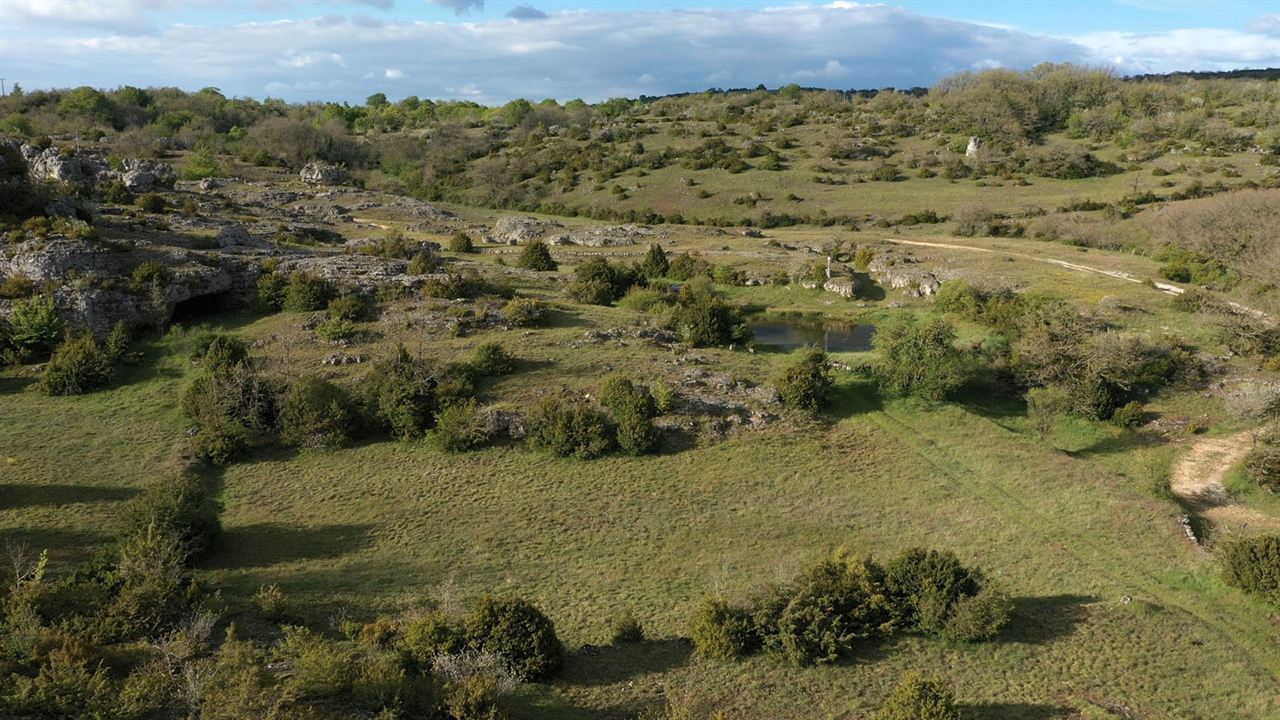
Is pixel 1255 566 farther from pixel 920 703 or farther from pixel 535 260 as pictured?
pixel 535 260

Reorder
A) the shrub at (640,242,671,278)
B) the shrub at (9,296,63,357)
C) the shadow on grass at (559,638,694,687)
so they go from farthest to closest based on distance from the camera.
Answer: the shrub at (640,242,671,278)
the shrub at (9,296,63,357)
the shadow on grass at (559,638,694,687)

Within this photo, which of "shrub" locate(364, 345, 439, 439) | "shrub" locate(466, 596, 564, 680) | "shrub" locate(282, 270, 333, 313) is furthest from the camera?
"shrub" locate(282, 270, 333, 313)

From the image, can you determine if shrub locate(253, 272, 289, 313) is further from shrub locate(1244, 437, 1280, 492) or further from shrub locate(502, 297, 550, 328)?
shrub locate(1244, 437, 1280, 492)

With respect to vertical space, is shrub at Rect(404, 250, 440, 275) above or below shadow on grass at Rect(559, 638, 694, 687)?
above

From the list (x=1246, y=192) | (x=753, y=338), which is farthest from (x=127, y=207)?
(x=1246, y=192)

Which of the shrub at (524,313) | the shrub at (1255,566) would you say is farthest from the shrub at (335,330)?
the shrub at (1255,566)

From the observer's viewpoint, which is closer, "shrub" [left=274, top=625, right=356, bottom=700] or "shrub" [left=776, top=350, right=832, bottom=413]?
"shrub" [left=274, top=625, right=356, bottom=700]

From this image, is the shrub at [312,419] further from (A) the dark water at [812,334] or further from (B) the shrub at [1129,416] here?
(B) the shrub at [1129,416]

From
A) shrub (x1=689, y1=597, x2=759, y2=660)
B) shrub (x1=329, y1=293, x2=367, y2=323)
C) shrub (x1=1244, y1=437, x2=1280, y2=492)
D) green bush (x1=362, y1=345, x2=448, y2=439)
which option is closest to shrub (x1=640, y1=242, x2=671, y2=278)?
shrub (x1=329, y1=293, x2=367, y2=323)
